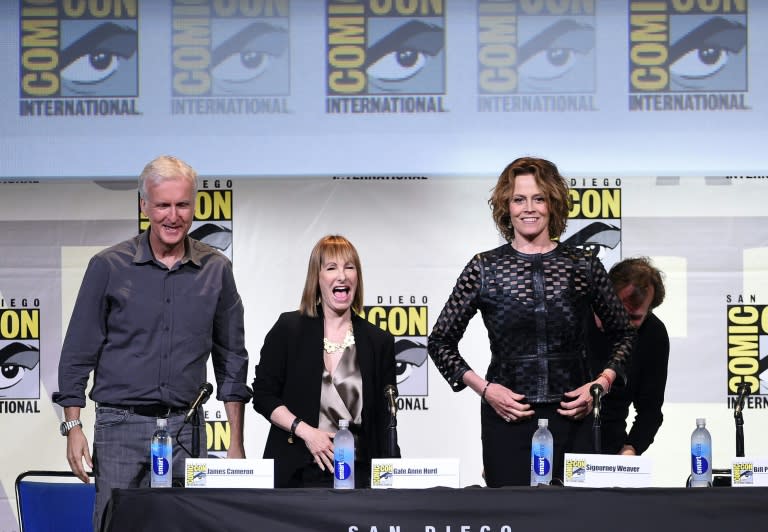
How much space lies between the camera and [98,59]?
404 centimetres

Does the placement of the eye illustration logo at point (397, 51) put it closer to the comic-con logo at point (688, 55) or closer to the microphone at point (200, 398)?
the comic-con logo at point (688, 55)

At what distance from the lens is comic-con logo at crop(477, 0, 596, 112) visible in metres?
3.99

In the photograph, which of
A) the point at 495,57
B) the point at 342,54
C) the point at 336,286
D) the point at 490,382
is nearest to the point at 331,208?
the point at 342,54

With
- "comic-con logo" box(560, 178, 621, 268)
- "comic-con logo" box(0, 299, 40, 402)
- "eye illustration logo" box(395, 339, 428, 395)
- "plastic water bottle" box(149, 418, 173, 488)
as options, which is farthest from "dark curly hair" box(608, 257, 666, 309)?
"comic-con logo" box(0, 299, 40, 402)

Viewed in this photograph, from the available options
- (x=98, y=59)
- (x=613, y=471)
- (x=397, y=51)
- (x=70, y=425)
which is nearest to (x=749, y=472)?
(x=613, y=471)

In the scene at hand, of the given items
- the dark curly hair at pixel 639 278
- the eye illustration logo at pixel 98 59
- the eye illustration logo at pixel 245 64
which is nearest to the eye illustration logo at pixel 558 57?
the dark curly hair at pixel 639 278

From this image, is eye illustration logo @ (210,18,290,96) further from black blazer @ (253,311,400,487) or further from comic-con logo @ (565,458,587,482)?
comic-con logo @ (565,458,587,482)

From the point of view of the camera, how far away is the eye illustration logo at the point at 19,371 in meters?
4.16

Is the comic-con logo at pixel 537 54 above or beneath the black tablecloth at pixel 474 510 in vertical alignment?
above

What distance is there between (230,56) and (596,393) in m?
2.24

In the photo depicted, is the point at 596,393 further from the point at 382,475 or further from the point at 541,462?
the point at 382,475

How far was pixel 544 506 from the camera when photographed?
2.27 m

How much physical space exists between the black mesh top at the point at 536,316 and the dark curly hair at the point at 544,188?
3.5 inches

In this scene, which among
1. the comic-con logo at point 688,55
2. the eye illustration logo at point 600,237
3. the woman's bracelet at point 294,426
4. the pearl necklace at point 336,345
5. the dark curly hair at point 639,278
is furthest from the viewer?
the eye illustration logo at point 600,237
